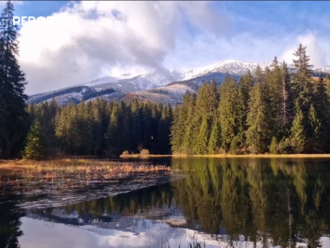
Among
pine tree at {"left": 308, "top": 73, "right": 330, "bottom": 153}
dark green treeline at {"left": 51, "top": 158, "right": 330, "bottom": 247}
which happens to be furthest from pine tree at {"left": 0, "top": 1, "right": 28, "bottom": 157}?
pine tree at {"left": 308, "top": 73, "right": 330, "bottom": 153}

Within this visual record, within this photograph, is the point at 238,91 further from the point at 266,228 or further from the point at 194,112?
the point at 266,228

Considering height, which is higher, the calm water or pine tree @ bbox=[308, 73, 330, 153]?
pine tree @ bbox=[308, 73, 330, 153]

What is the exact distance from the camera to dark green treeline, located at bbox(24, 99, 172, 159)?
102 meters

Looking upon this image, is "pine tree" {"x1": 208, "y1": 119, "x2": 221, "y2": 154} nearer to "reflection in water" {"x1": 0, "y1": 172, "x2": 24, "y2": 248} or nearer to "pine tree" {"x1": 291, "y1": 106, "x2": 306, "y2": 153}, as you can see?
"pine tree" {"x1": 291, "y1": 106, "x2": 306, "y2": 153}

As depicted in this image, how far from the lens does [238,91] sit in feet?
288

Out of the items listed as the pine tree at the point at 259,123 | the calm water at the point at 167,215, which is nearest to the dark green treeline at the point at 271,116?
the pine tree at the point at 259,123

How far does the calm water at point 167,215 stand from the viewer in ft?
42.0

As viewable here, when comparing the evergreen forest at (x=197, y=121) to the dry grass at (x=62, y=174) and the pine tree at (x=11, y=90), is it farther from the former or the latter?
the dry grass at (x=62, y=174)

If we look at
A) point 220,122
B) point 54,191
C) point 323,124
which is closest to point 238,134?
point 220,122

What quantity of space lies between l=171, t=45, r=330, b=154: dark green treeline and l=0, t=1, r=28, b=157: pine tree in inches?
1840

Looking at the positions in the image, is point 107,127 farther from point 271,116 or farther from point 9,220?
point 9,220

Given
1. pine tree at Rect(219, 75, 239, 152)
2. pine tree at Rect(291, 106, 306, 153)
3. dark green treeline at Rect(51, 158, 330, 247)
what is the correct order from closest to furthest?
dark green treeline at Rect(51, 158, 330, 247), pine tree at Rect(291, 106, 306, 153), pine tree at Rect(219, 75, 239, 152)

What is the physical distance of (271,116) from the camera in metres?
77.4

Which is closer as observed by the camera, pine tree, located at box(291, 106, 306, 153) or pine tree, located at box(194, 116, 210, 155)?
pine tree, located at box(291, 106, 306, 153)
